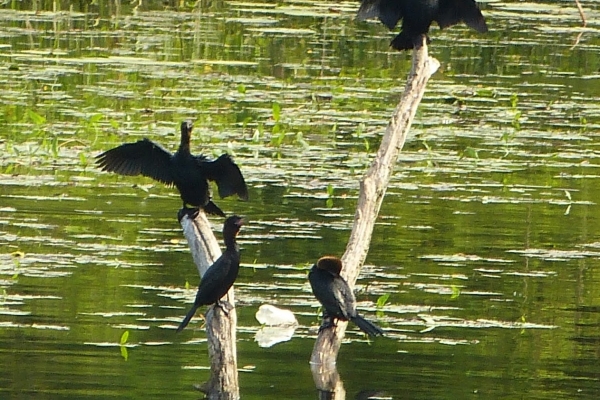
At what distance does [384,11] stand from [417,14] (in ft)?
1.06

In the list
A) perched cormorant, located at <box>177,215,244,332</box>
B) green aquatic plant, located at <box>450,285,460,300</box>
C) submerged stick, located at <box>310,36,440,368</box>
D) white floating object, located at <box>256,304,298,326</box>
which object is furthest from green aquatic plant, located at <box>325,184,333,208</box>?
perched cormorant, located at <box>177,215,244,332</box>

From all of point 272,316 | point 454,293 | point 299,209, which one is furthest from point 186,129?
point 299,209

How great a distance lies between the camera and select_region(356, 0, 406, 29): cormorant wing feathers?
7.66 m

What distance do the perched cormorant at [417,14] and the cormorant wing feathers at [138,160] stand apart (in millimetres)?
1502

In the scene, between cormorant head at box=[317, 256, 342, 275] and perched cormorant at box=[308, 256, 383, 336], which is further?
cormorant head at box=[317, 256, 342, 275]

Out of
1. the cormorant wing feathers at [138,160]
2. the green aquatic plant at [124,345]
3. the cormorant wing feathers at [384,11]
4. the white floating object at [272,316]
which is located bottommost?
the white floating object at [272,316]

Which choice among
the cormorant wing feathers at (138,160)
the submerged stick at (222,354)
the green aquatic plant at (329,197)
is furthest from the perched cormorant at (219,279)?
the green aquatic plant at (329,197)

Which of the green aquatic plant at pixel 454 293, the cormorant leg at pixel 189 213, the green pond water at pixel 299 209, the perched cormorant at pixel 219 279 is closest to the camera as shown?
the perched cormorant at pixel 219 279

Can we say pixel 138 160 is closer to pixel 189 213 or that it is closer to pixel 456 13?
pixel 189 213

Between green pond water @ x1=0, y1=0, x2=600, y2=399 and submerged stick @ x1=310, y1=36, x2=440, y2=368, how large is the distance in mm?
134

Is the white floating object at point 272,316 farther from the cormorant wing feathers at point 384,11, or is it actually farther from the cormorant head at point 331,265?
the cormorant wing feathers at point 384,11

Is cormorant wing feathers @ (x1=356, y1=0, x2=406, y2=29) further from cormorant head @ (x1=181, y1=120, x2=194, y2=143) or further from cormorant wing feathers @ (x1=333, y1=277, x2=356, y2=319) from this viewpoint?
cormorant wing feathers @ (x1=333, y1=277, x2=356, y2=319)

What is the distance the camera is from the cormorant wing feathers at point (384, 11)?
7.66 m

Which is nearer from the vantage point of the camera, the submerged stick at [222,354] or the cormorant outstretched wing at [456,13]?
the submerged stick at [222,354]
